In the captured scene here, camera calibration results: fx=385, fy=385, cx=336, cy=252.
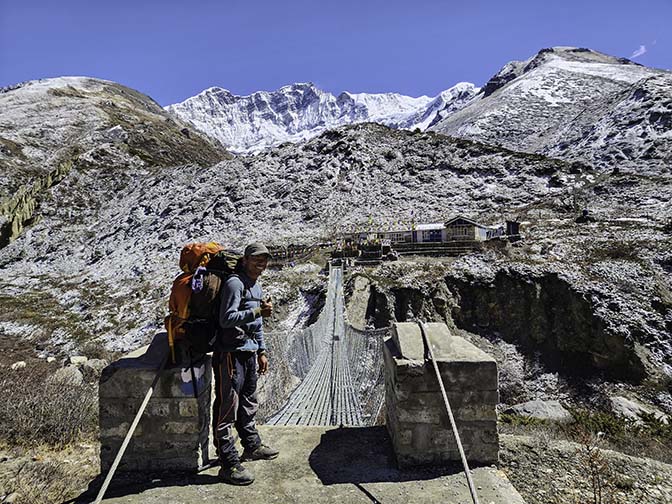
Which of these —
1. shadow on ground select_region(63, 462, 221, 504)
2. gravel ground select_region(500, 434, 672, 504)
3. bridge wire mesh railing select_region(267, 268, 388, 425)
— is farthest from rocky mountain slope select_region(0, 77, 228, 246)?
gravel ground select_region(500, 434, 672, 504)

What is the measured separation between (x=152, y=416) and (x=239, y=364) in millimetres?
781

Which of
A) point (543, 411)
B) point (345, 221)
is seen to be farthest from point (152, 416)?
point (345, 221)

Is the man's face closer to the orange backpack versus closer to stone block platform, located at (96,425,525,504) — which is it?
the orange backpack

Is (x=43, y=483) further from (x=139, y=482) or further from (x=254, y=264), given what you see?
(x=254, y=264)

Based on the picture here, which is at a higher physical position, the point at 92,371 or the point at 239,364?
the point at 239,364

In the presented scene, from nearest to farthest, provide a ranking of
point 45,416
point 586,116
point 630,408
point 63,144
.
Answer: point 45,416 → point 630,408 → point 586,116 → point 63,144

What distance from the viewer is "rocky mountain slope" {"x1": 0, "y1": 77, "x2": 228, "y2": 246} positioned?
35875 millimetres

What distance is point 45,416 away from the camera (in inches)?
167

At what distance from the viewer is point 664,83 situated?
40688mm

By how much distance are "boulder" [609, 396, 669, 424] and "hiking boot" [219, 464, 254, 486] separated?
11.9 m

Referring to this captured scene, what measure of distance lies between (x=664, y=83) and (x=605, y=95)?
1148 cm

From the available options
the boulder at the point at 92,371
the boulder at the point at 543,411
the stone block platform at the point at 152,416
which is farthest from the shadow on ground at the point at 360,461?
the boulder at the point at 92,371

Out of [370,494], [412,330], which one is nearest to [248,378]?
[370,494]

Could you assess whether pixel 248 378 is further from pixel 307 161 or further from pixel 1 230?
pixel 1 230
